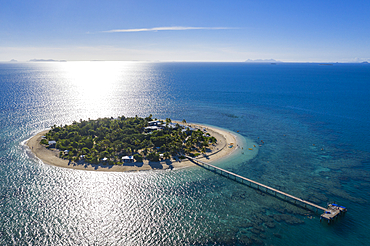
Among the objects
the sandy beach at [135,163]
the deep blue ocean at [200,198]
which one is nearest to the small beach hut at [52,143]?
the sandy beach at [135,163]

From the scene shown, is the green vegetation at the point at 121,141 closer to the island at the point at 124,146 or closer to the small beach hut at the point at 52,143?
the island at the point at 124,146

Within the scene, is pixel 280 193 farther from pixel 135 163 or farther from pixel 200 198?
pixel 135 163

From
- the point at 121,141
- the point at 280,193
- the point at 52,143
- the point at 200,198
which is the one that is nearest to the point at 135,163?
the point at 121,141

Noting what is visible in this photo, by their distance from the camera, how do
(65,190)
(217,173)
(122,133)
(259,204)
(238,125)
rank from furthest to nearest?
(238,125), (122,133), (217,173), (65,190), (259,204)

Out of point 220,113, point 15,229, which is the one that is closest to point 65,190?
point 15,229

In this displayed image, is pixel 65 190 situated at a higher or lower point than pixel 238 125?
lower

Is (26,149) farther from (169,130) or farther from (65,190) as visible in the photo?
(169,130)

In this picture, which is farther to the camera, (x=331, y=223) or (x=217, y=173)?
(x=217, y=173)

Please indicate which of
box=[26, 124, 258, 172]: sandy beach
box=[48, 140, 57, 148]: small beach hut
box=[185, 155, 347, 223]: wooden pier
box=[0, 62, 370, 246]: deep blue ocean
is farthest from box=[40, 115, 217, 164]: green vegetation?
box=[185, 155, 347, 223]: wooden pier
